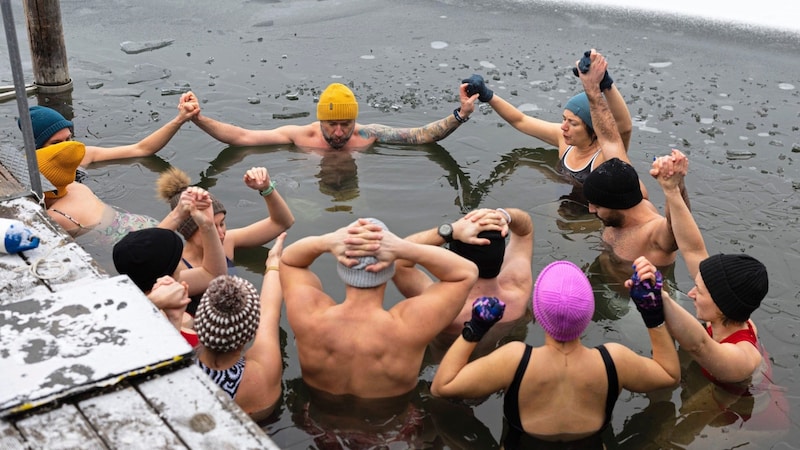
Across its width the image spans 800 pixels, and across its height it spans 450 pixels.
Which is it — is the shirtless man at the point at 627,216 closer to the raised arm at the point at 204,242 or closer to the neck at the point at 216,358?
the raised arm at the point at 204,242

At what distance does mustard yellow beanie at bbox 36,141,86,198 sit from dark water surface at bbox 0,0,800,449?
2.02 ft

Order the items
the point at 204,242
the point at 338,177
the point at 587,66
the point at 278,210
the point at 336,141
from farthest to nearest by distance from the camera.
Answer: the point at 336,141, the point at 338,177, the point at 587,66, the point at 278,210, the point at 204,242

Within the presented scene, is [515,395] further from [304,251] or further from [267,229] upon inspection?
[267,229]

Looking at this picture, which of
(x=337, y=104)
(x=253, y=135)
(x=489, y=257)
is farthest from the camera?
(x=253, y=135)

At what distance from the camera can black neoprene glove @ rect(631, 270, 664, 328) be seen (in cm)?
363

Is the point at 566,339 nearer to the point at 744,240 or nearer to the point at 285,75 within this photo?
the point at 744,240

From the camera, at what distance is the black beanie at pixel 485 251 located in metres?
4.38

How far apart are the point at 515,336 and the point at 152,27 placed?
8.12 meters

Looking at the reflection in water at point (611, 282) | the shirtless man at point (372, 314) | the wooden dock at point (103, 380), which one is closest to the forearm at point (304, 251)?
the shirtless man at point (372, 314)

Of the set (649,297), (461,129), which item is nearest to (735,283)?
(649,297)

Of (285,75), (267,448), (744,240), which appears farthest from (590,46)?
(267,448)

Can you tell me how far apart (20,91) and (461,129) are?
5.22 metres

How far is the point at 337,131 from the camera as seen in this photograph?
728cm

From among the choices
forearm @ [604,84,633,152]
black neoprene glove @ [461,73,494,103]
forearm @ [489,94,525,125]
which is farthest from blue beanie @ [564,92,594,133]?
forearm @ [489,94,525,125]
